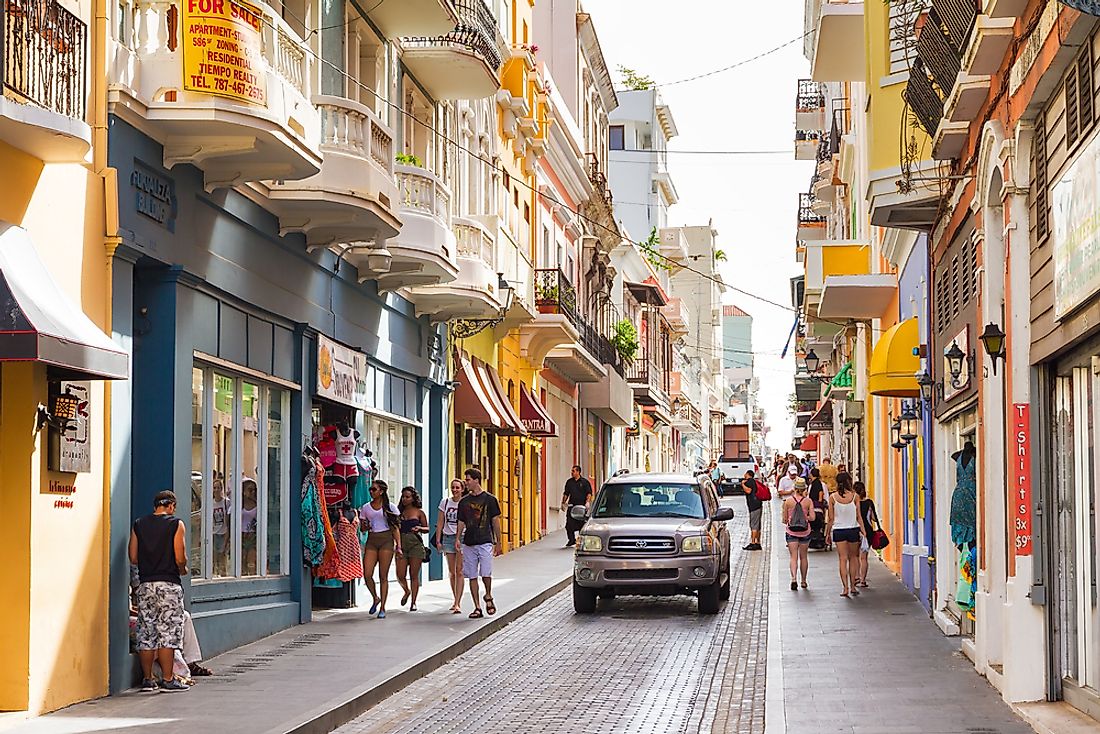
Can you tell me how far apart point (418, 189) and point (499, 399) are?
1054 cm

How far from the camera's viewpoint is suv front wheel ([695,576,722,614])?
21141 mm

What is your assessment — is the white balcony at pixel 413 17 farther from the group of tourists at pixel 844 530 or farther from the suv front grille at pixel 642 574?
the group of tourists at pixel 844 530

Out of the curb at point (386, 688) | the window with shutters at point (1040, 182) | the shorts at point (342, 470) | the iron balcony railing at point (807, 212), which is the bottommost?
the curb at point (386, 688)

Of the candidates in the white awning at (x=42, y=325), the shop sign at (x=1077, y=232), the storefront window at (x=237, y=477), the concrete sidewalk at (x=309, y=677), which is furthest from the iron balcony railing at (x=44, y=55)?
the shop sign at (x=1077, y=232)

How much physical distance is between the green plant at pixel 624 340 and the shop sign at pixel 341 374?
28650 mm

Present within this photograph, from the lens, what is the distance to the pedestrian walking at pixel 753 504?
3300 centimetres

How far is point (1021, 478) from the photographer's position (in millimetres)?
12242

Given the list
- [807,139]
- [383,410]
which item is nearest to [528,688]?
[383,410]

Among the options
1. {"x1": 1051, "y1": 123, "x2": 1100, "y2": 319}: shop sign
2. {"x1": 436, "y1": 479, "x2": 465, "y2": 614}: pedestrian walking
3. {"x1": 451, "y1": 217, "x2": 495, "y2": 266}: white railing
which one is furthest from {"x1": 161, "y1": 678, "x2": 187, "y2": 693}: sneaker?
{"x1": 451, "y1": 217, "x2": 495, "y2": 266}: white railing

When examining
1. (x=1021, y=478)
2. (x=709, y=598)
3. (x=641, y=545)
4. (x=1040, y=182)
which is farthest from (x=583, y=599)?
(x=1040, y=182)

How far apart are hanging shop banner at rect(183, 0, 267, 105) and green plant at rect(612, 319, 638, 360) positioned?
35.8m

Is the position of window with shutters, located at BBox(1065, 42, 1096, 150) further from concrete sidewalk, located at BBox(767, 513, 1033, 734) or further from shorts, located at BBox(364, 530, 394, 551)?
shorts, located at BBox(364, 530, 394, 551)

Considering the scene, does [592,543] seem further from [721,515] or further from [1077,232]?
[1077,232]

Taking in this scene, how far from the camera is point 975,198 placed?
560 inches
